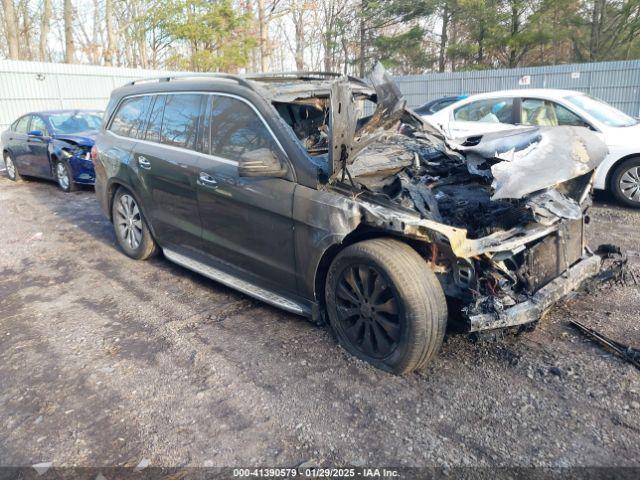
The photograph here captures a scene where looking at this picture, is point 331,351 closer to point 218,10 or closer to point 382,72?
point 382,72

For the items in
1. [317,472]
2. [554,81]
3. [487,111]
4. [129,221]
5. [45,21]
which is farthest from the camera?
[45,21]

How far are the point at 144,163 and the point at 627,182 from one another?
20.3 ft

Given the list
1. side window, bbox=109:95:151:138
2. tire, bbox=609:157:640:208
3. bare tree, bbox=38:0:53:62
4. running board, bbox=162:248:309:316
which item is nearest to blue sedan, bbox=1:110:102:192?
side window, bbox=109:95:151:138

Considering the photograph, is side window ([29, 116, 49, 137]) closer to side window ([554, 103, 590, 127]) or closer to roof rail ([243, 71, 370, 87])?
roof rail ([243, 71, 370, 87])

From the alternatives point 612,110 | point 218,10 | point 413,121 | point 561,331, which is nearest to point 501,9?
point 218,10

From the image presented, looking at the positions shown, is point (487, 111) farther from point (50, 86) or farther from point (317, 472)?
point (50, 86)

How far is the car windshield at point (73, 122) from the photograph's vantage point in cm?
969

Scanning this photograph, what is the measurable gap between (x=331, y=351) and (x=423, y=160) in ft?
5.61

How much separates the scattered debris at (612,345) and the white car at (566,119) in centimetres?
314

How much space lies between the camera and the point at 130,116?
5113 millimetres

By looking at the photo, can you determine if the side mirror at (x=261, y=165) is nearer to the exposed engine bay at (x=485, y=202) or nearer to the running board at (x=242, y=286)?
the exposed engine bay at (x=485, y=202)

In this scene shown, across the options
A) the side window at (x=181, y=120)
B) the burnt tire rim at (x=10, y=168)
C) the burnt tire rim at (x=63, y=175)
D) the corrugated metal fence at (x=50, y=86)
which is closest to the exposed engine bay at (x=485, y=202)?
the side window at (x=181, y=120)

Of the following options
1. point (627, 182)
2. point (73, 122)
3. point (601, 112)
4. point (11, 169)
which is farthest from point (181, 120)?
point (11, 169)

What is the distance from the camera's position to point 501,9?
22.0 meters
